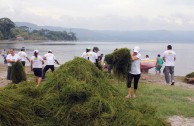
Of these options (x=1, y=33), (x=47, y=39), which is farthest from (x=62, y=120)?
(x=47, y=39)

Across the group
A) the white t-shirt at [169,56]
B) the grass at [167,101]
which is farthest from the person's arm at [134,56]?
the white t-shirt at [169,56]

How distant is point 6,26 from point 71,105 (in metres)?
121

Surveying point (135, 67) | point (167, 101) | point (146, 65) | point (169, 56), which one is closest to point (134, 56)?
point (135, 67)

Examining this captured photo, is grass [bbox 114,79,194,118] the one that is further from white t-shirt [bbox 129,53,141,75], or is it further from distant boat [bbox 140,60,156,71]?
distant boat [bbox 140,60,156,71]

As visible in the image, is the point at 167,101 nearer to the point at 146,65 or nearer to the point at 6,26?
the point at 146,65

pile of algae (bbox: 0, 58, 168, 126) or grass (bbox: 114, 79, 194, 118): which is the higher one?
pile of algae (bbox: 0, 58, 168, 126)

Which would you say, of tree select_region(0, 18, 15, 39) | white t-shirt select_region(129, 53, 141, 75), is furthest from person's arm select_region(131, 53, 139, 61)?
tree select_region(0, 18, 15, 39)

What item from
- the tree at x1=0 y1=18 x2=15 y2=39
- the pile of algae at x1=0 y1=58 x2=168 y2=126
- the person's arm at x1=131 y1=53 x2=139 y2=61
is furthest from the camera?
the tree at x1=0 y1=18 x2=15 y2=39

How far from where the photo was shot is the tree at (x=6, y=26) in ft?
395

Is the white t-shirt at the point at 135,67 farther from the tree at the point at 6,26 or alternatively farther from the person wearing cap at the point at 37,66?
the tree at the point at 6,26

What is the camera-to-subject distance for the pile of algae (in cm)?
552

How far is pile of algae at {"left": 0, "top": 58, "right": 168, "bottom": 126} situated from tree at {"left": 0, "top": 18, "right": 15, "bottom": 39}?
118538 millimetres

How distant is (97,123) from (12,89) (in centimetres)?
195

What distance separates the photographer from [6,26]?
122 meters
